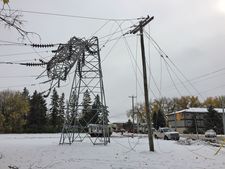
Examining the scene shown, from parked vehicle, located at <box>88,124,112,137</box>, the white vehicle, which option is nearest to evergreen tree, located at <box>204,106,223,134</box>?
the white vehicle

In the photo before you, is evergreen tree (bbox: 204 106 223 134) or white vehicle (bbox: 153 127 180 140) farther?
evergreen tree (bbox: 204 106 223 134)

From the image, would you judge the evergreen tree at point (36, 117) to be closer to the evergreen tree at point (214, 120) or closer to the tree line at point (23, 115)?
the tree line at point (23, 115)

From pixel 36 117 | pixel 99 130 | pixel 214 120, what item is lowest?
pixel 99 130

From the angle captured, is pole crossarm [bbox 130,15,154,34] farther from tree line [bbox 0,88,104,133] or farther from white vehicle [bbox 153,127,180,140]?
tree line [bbox 0,88,104,133]

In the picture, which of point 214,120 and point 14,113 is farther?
point 14,113

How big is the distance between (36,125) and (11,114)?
22.9 ft

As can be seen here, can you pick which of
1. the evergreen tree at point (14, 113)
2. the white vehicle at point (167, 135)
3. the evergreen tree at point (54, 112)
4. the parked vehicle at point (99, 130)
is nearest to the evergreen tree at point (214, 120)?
the white vehicle at point (167, 135)

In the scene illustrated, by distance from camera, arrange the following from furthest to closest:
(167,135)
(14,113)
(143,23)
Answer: (14,113), (167,135), (143,23)

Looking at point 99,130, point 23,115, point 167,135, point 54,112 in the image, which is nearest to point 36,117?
point 23,115

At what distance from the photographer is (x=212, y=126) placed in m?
77.5

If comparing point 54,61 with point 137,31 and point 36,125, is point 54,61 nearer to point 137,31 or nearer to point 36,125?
point 137,31

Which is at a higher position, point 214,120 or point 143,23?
point 143,23

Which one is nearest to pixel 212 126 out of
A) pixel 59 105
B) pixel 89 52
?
pixel 59 105

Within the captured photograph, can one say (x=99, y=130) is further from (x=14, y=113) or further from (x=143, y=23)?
(x=14, y=113)
